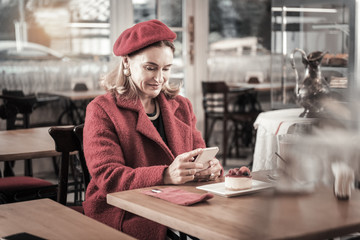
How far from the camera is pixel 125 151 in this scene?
1803 mm

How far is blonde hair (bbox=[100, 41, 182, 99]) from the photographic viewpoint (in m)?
1.89

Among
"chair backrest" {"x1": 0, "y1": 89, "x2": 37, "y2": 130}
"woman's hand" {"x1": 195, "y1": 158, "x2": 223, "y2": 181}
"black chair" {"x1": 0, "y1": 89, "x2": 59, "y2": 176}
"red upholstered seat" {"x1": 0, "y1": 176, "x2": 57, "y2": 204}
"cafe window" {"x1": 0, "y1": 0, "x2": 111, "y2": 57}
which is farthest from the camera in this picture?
"cafe window" {"x1": 0, "y1": 0, "x2": 111, "y2": 57}

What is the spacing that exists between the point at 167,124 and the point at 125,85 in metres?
0.21

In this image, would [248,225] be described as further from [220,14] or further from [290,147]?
[220,14]

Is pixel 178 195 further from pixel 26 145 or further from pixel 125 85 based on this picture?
pixel 26 145

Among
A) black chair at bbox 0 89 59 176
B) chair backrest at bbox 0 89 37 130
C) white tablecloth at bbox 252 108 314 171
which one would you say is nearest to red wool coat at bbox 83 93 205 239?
white tablecloth at bbox 252 108 314 171

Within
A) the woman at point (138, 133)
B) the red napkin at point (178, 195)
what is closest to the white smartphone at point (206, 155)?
the woman at point (138, 133)

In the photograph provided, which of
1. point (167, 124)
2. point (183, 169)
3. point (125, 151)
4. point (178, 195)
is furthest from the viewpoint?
point (167, 124)

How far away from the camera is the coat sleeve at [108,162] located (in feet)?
5.30

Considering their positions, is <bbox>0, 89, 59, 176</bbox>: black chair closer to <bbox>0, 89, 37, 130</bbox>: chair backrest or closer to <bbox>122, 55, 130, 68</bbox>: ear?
<bbox>0, 89, 37, 130</bbox>: chair backrest

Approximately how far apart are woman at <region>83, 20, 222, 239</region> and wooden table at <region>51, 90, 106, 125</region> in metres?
3.56

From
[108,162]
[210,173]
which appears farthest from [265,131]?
[108,162]

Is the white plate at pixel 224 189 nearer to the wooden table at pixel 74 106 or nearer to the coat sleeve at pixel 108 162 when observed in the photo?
the coat sleeve at pixel 108 162

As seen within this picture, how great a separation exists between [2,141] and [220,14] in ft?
14.8
